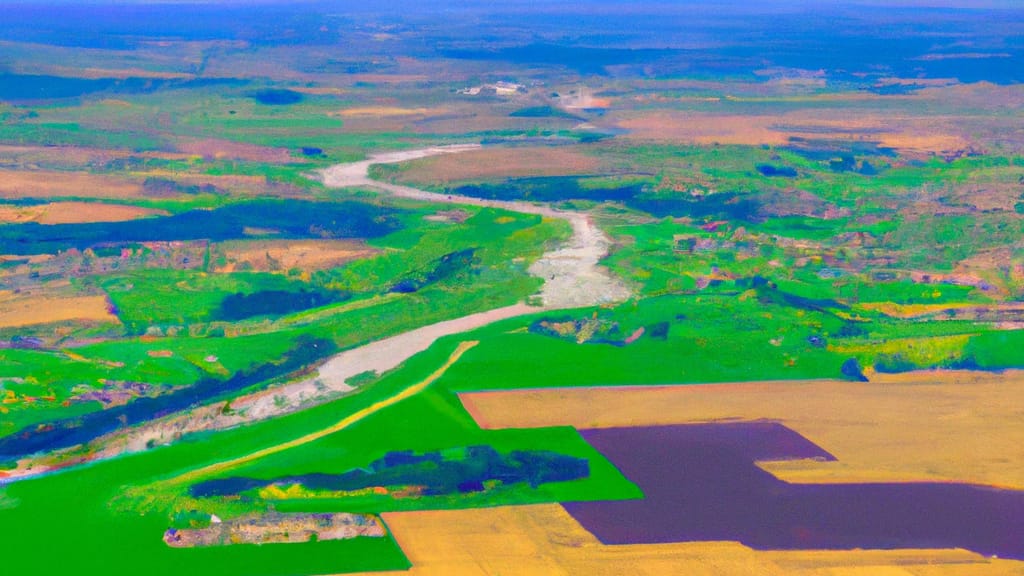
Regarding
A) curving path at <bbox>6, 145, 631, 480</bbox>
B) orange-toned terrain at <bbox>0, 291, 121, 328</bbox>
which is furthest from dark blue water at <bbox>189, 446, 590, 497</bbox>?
orange-toned terrain at <bbox>0, 291, 121, 328</bbox>

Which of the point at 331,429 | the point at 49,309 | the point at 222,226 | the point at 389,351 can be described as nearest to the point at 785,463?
the point at 331,429

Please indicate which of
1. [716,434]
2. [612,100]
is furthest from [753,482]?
[612,100]

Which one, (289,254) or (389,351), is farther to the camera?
(289,254)

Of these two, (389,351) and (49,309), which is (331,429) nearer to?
(389,351)

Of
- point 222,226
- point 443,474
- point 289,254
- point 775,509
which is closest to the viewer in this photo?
point 775,509

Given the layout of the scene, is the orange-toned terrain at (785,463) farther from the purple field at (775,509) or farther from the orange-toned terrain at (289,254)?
the orange-toned terrain at (289,254)

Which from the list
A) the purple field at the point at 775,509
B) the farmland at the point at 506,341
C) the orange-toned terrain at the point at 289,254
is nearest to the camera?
the purple field at the point at 775,509

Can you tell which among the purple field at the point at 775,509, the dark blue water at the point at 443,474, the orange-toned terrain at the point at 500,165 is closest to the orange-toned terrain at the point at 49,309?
the dark blue water at the point at 443,474
